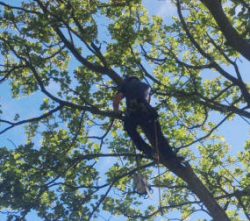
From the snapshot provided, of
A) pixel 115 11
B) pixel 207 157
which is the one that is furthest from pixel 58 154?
pixel 207 157

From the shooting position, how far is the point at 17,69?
503 inches

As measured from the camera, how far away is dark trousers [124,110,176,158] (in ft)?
32.9

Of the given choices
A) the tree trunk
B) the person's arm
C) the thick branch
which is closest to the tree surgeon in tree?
the person's arm

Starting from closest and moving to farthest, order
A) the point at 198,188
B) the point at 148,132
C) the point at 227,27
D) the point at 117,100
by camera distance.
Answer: the point at 227,27 < the point at 117,100 < the point at 148,132 < the point at 198,188

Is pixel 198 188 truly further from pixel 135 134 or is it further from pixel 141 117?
pixel 141 117

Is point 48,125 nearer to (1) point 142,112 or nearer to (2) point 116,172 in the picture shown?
(2) point 116,172

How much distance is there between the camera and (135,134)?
10328 millimetres

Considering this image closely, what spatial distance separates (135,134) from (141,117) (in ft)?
1.65

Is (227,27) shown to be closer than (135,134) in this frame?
Yes

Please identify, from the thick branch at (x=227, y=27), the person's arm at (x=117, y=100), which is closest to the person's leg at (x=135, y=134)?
the person's arm at (x=117, y=100)

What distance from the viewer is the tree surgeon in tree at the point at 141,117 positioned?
32.3ft

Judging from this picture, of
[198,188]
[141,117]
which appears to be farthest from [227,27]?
[198,188]

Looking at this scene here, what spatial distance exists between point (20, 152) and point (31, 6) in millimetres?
3971

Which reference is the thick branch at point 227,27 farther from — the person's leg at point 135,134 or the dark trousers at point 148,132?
the person's leg at point 135,134
